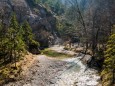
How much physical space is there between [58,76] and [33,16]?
88.5 metres

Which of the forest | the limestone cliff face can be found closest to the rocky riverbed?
the forest

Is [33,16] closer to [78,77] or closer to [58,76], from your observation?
[58,76]

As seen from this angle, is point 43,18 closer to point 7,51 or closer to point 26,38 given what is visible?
point 26,38

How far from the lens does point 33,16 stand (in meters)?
131

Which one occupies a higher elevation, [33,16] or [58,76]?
[33,16]

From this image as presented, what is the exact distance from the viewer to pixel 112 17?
6266 cm

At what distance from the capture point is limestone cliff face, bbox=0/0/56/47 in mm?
121062

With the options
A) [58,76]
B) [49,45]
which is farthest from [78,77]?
[49,45]

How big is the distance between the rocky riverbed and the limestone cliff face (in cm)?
6153

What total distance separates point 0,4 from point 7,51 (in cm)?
6638

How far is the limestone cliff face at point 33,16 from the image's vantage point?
397 feet

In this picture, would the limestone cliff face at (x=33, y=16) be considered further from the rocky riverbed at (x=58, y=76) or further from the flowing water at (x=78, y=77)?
the flowing water at (x=78, y=77)

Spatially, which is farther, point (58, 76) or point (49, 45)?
point (49, 45)

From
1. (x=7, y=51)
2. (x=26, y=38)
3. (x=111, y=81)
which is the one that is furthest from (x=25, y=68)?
(x=26, y=38)
